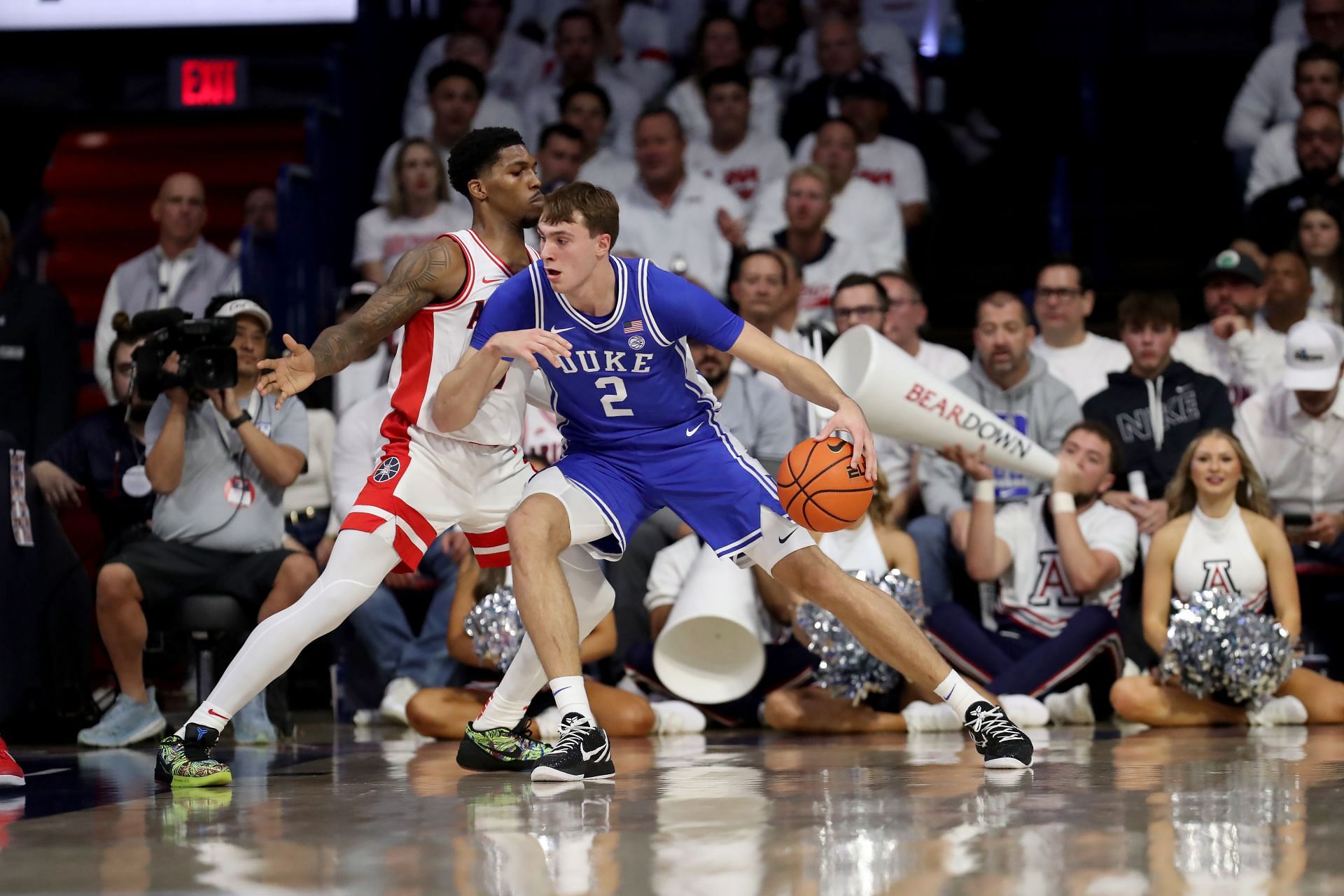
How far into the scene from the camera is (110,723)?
23.5 feet

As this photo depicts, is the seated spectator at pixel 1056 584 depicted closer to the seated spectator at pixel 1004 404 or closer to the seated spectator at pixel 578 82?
the seated spectator at pixel 1004 404

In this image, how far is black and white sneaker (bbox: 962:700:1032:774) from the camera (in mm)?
5305

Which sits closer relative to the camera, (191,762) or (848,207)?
(191,762)

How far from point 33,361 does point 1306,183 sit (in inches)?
277

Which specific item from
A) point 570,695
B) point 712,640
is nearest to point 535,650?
point 570,695

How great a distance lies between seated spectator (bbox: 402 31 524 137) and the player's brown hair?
231 inches

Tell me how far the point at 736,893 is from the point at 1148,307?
578cm

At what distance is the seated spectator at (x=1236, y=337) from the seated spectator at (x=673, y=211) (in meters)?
2.63

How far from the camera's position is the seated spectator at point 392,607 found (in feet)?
26.7

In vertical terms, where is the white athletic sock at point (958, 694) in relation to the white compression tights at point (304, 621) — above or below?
below

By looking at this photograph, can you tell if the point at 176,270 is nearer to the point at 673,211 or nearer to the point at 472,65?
the point at 472,65

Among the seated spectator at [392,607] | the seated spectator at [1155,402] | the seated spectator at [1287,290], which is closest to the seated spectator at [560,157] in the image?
the seated spectator at [392,607]

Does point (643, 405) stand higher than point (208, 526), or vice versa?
point (643, 405)

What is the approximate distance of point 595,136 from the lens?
10727mm
